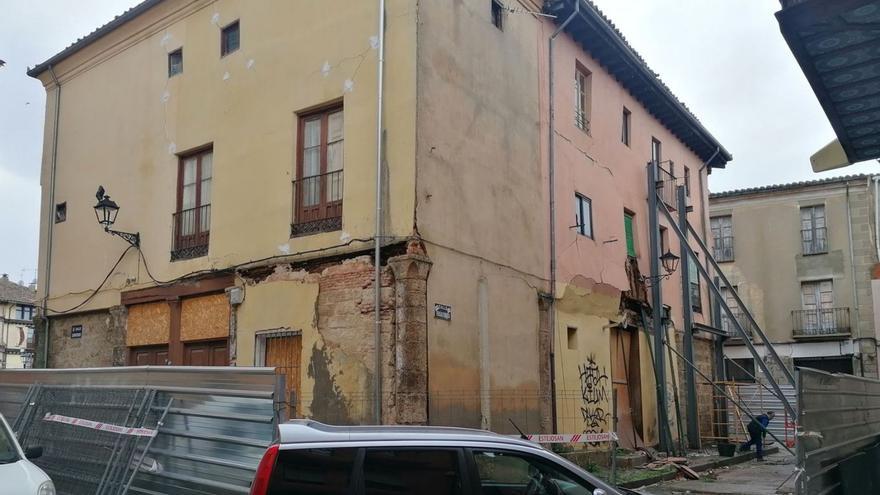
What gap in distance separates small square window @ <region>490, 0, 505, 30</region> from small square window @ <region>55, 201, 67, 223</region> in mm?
10636

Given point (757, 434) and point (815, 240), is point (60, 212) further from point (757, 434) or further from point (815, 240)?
point (815, 240)

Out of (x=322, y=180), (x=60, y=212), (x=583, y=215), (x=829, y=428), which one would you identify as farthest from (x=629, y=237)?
(x=60, y=212)

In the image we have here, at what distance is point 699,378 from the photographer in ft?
72.8

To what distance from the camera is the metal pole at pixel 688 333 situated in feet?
67.4

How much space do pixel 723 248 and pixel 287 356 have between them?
27.3 metres

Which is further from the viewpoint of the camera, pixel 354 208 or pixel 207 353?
pixel 207 353

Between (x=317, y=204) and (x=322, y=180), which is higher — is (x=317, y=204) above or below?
below

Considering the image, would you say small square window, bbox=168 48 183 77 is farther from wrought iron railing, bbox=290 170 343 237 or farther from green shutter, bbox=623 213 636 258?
green shutter, bbox=623 213 636 258

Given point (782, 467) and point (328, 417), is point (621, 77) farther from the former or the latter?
point (328, 417)

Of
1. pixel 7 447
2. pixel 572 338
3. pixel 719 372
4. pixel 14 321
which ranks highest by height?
pixel 14 321

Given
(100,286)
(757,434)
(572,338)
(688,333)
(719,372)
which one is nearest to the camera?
(572,338)

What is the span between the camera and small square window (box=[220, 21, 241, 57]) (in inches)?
581

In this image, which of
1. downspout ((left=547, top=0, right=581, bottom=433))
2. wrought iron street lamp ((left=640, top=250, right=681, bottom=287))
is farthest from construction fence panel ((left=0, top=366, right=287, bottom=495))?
wrought iron street lamp ((left=640, top=250, right=681, bottom=287))

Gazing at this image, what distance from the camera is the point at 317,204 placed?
12867 millimetres
